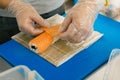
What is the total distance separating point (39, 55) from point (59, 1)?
345 millimetres

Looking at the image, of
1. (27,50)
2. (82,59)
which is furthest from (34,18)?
(82,59)

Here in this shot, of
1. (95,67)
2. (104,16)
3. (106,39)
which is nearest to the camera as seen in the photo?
(95,67)

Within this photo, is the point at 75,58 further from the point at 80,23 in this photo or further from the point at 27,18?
the point at 27,18

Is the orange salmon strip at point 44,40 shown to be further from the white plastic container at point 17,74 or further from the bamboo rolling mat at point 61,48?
the white plastic container at point 17,74

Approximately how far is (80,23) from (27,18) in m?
0.21

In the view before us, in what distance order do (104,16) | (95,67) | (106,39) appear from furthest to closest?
A: 1. (104,16)
2. (106,39)
3. (95,67)

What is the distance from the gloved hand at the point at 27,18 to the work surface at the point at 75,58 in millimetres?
74

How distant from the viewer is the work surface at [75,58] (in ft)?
2.31

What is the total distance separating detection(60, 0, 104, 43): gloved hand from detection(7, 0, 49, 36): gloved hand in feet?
0.33

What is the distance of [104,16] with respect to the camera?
931mm

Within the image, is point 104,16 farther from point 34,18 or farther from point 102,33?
point 34,18

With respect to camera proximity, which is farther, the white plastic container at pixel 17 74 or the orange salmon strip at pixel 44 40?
the orange salmon strip at pixel 44 40

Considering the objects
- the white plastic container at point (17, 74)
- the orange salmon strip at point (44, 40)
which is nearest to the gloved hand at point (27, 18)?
the orange salmon strip at point (44, 40)

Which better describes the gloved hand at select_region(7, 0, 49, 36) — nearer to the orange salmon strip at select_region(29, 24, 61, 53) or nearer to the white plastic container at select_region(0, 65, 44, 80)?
the orange salmon strip at select_region(29, 24, 61, 53)
